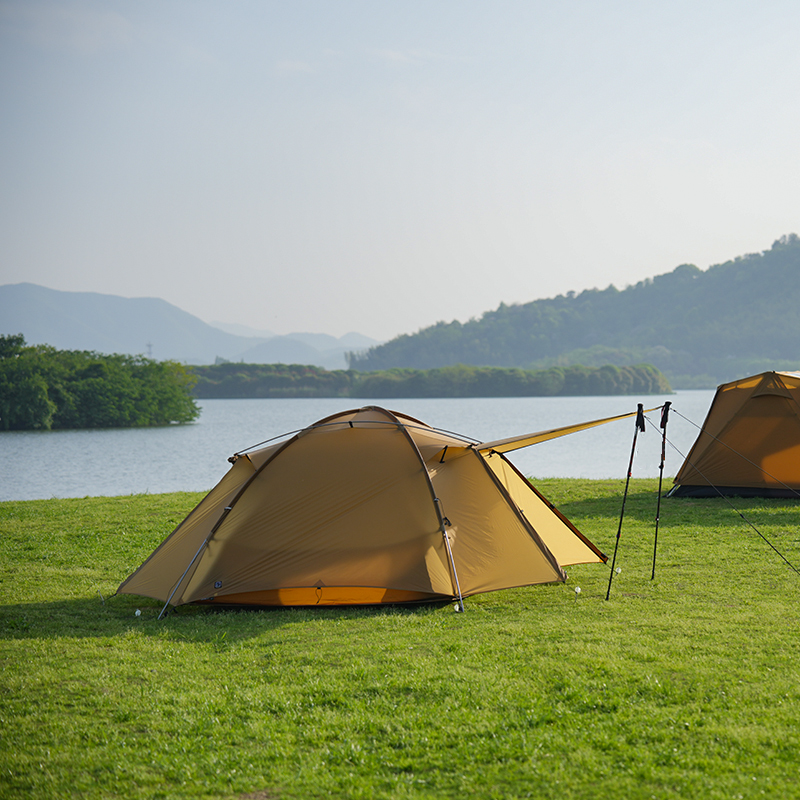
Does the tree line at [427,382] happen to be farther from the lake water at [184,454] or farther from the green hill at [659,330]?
the lake water at [184,454]

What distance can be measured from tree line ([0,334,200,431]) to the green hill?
73114 millimetres

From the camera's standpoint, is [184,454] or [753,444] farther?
[184,454]

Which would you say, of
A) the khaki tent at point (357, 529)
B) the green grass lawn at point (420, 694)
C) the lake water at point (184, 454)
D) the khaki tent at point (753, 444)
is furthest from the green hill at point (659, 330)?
the green grass lawn at point (420, 694)

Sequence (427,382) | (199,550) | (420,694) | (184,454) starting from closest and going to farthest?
(420,694) < (199,550) < (184,454) < (427,382)

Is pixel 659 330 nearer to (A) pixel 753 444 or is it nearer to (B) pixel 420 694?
(A) pixel 753 444

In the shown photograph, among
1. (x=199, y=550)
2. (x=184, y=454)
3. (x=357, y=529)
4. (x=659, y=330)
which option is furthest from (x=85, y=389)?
(x=659, y=330)

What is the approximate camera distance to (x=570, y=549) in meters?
8.59

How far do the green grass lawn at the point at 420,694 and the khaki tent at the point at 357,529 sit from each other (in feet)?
0.85

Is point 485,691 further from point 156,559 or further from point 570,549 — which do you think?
point 156,559

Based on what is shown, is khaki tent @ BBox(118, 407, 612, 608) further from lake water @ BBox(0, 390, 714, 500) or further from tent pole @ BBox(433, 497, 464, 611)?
lake water @ BBox(0, 390, 714, 500)

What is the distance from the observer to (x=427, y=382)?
105062 millimetres

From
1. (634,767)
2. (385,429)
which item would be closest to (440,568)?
(385,429)

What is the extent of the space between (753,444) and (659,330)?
396 ft

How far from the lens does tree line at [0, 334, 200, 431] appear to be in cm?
5331
